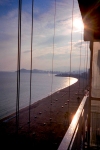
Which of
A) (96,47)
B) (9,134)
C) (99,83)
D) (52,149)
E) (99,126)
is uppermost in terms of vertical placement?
(96,47)

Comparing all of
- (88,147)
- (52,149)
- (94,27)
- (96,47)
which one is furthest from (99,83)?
(52,149)

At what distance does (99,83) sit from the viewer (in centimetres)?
298

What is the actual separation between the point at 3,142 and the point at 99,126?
13125mm

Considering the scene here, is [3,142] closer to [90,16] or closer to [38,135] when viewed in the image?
[38,135]

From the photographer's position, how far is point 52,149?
11.5 meters

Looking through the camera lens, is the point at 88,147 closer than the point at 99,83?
Yes

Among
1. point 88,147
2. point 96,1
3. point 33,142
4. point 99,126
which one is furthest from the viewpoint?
point 33,142

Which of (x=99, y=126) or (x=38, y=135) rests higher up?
(x=99, y=126)

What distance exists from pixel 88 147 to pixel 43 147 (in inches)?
432

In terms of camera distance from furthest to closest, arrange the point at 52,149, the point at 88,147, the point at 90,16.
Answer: the point at 52,149
the point at 88,147
the point at 90,16

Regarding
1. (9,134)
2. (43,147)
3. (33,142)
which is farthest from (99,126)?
(9,134)

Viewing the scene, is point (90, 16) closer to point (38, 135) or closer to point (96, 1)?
point (96, 1)

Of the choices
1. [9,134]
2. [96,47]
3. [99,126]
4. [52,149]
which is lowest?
[9,134]

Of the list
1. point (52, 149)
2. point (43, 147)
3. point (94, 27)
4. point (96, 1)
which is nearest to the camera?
point (96, 1)
